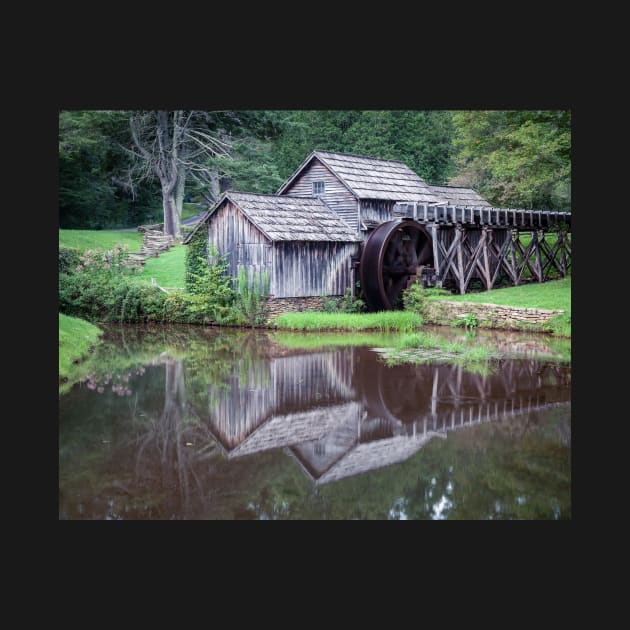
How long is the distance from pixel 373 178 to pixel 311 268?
18.4 feet

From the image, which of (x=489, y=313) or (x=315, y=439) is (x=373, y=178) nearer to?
(x=489, y=313)

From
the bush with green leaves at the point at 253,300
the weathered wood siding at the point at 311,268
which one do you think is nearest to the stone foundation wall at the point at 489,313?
the weathered wood siding at the point at 311,268

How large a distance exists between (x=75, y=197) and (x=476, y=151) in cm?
2192

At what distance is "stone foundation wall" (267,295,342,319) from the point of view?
85.0 feet

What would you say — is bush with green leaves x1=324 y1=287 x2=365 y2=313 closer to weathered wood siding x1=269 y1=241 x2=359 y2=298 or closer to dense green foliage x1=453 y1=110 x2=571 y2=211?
weathered wood siding x1=269 y1=241 x2=359 y2=298

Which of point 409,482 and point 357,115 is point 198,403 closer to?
point 409,482

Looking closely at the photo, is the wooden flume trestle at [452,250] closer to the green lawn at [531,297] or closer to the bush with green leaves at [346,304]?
the bush with green leaves at [346,304]

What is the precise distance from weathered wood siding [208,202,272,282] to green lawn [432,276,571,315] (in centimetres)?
586

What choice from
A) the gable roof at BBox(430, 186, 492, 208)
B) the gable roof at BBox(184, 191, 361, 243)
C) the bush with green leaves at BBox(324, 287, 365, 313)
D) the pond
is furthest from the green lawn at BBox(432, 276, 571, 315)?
the pond

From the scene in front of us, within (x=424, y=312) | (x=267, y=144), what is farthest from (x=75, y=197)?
(x=424, y=312)

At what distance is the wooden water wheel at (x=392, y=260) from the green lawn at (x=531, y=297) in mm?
1994

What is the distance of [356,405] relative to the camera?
12.9m

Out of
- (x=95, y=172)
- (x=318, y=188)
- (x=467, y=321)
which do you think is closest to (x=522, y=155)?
(x=318, y=188)

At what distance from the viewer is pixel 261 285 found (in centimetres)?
2575
